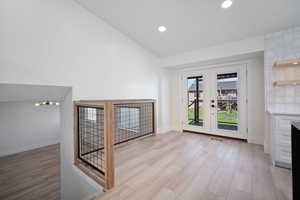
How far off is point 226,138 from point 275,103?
4.70 ft

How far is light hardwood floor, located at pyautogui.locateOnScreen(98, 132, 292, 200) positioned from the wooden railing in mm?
279

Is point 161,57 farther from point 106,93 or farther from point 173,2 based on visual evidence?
point 106,93

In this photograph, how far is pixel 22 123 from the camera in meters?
4.03

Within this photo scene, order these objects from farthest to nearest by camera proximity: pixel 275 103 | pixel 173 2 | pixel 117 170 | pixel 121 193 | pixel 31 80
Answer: pixel 275 103 → pixel 173 2 → pixel 117 170 → pixel 31 80 → pixel 121 193

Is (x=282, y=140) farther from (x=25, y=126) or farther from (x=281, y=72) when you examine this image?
(x=25, y=126)

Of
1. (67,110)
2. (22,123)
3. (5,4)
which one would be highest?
(5,4)

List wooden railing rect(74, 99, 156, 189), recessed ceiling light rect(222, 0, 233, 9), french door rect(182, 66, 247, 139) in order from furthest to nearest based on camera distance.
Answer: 1. french door rect(182, 66, 247, 139)
2. recessed ceiling light rect(222, 0, 233, 9)
3. wooden railing rect(74, 99, 156, 189)

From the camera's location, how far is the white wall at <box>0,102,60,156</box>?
373 cm

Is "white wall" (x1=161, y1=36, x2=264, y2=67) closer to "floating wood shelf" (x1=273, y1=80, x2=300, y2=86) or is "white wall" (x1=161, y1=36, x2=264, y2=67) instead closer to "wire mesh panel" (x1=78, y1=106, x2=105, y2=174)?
"floating wood shelf" (x1=273, y1=80, x2=300, y2=86)

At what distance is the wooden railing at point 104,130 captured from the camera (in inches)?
60.2

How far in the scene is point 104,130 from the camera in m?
1.53

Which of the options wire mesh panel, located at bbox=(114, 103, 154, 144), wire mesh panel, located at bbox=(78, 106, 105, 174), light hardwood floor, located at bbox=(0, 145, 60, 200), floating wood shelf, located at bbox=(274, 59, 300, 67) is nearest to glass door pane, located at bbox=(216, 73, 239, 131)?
floating wood shelf, located at bbox=(274, 59, 300, 67)

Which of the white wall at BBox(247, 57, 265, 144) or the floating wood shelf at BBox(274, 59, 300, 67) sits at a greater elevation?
the floating wood shelf at BBox(274, 59, 300, 67)

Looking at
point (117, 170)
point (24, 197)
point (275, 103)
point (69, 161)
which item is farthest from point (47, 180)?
point (275, 103)
